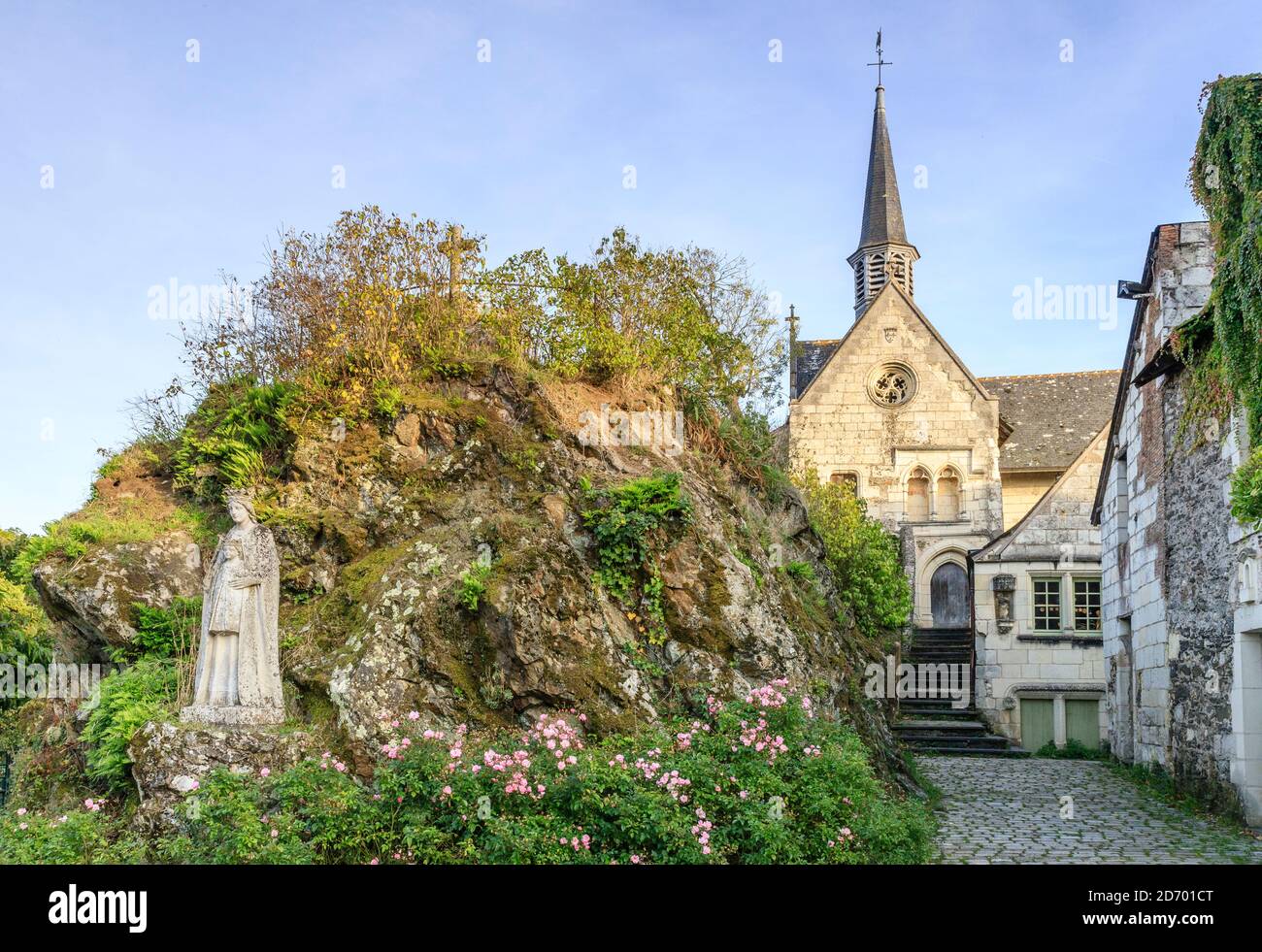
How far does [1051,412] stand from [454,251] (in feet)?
79.6

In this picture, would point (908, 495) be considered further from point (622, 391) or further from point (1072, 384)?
point (622, 391)

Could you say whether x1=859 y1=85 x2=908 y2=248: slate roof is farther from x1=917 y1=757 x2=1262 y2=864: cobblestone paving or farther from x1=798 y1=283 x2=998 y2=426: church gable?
x1=917 y1=757 x2=1262 y2=864: cobblestone paving

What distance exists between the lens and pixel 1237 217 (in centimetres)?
1052

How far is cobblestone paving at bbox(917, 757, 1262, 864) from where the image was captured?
961 cm

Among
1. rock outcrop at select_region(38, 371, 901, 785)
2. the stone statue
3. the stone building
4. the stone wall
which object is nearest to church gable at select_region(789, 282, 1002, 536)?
the stone wall

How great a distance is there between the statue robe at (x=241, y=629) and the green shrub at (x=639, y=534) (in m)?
3.12

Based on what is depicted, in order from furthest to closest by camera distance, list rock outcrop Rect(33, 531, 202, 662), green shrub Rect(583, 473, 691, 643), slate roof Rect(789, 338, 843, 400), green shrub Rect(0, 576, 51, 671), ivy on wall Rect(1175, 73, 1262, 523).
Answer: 1. slate roof Rect(789, 338, 843, 400)
2. green shrub Rect(0, 576, 51, 671)
3. rock outcrop Rect(33, 531, 202, 662)
4. green shrub Rect(583, 473, 691, 643)
5. ivy on wall Rect(1175, 73, 1262, 523)

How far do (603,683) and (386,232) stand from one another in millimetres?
6318

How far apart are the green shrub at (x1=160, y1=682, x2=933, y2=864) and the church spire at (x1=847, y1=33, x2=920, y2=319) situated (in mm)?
27107

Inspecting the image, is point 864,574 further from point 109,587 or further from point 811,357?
point 811,357

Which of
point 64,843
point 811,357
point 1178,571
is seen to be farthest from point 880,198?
point 64,843

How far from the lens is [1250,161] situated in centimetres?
1002

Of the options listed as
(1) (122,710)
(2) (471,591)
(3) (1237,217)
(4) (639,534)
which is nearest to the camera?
(1) (122,710)

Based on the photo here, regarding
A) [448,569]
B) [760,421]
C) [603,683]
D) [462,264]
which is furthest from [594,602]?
[760,421]
